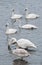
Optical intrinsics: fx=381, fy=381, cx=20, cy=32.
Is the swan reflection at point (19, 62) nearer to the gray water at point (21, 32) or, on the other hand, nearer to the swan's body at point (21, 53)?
the gray water at point (21, 32)

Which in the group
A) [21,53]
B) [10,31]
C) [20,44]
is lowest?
[21,53]

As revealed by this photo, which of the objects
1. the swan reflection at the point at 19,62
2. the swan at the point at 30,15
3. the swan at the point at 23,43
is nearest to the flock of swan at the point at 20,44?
the swan at the point at 23,43

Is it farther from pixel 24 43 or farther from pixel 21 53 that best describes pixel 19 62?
pixel 24 43

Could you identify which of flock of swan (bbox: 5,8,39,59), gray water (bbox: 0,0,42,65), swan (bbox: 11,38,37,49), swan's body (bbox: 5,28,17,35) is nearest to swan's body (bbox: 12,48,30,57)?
flock of swan (bbox: 5,8,39,59)

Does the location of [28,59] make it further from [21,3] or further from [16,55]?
[21,3]

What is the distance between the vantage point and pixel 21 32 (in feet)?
51.1

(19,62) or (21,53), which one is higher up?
→ (21,53)

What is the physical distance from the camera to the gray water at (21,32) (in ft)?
40.8

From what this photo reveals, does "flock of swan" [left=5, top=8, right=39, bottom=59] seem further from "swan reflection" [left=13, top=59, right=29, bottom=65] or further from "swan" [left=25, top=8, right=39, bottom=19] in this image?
"swan" [left=25, top=8, right=39, bottom=19]

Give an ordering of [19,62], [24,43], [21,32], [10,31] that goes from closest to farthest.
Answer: [19,62], [24,43], [21,32], [10,31]

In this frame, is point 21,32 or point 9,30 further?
point 9,30

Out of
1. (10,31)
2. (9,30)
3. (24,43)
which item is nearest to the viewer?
(24,43)

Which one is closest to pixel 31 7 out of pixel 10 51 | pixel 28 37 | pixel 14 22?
pixel 14 22

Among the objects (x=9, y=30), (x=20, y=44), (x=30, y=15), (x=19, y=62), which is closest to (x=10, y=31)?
(x=9, y=30)
